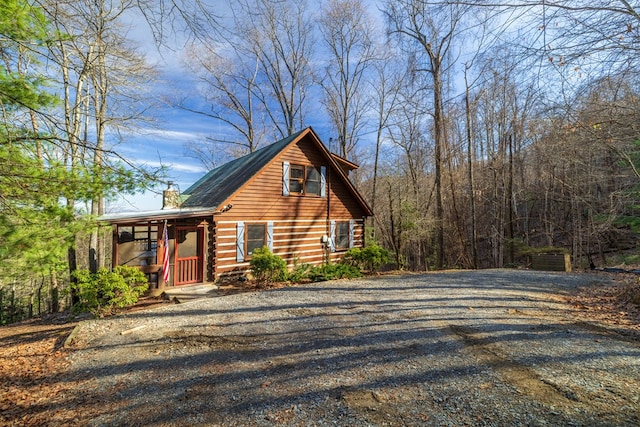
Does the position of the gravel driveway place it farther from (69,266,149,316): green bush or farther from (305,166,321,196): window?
(305,166,321,196): window

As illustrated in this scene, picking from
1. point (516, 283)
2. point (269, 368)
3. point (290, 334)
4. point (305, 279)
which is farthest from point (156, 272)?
point (516, 283)

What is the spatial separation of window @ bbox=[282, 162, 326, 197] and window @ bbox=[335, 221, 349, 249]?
1.83 metres

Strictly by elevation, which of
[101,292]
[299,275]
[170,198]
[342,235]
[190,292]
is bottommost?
[190,292]

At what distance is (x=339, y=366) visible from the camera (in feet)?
12.7

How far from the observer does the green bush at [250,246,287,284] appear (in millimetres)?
9719

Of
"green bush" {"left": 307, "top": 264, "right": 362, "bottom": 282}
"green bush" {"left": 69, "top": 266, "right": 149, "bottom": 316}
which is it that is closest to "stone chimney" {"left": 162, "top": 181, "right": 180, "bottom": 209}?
"green bush" {"left": 69, "top": 266, "right": 149, "bottom": 316}

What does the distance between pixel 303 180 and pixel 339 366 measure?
9.61m

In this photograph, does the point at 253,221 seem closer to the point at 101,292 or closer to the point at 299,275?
the point at 299,275

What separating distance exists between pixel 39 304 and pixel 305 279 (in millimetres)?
13380

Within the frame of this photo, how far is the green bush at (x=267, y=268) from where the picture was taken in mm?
9719

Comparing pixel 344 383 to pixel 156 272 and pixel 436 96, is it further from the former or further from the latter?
pixel 436 96

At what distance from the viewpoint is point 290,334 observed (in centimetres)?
510

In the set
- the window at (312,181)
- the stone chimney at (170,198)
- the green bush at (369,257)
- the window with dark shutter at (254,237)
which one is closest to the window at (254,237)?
the window with dark shutter at (254,237)

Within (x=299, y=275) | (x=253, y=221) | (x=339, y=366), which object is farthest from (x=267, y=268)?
(x=339, y=366)
